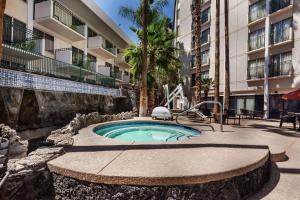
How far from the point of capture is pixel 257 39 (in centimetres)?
2673

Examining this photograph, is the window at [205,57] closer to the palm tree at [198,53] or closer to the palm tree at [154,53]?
the palm tree at [154,53]

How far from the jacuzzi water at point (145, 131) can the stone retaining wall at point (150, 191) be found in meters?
6.07

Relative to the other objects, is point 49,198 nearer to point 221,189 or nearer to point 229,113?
point 221,189

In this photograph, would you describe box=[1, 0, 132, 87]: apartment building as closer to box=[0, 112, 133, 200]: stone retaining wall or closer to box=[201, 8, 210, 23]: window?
box=[0, 112, 133, 200]: stone retaining wall

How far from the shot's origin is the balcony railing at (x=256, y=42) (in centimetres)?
2595

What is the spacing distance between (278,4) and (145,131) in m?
20.7

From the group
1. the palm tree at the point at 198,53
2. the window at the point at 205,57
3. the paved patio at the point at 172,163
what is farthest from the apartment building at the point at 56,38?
the window at the point at 205,57

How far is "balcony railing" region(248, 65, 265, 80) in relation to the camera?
25.9m

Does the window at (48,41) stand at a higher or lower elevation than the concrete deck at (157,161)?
higher

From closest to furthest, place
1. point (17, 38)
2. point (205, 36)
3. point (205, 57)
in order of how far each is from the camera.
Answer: point (17, 38) → point (205, 57) → point (205, 36)

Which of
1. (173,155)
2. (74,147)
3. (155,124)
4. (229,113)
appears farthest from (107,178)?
(229,113)

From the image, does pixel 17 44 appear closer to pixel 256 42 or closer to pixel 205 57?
pixel 256 42

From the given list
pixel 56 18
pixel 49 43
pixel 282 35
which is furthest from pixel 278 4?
pixel 49 43

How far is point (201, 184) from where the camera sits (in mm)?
4172
